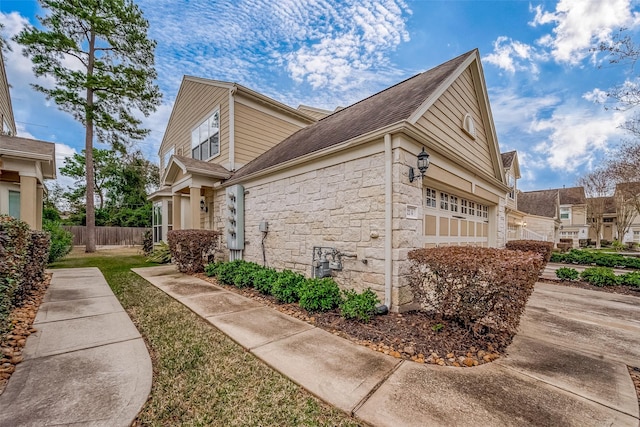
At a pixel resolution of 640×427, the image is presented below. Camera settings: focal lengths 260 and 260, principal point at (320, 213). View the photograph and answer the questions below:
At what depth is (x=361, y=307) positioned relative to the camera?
3998 millimetres

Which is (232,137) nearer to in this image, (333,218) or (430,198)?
(333,218)

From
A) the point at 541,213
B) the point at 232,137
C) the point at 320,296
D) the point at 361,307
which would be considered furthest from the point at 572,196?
the point at 320,296

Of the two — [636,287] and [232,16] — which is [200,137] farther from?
[636,287]

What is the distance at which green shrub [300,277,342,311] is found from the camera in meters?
4.48

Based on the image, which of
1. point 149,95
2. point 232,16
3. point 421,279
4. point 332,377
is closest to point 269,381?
point 332,377

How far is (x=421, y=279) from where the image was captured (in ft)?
12.8

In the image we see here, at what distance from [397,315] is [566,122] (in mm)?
16359

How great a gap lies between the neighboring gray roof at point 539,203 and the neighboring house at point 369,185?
21559 millimetres

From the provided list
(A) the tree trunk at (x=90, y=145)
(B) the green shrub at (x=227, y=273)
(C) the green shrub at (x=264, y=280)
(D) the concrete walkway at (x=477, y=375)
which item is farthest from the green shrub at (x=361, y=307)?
(A) the tree trunk at (x=90, y=145)

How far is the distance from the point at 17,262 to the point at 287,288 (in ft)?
13.6

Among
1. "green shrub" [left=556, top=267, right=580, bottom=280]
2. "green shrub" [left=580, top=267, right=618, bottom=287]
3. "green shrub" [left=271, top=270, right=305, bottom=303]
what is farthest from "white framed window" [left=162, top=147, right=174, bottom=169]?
"green shrub" [left=580, top=267, right=618, bottom=287]

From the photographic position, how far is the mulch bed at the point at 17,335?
2.56 meters

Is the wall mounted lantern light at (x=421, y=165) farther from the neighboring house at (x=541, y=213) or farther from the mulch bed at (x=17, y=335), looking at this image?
the neighboring house at (x=541, y=213)

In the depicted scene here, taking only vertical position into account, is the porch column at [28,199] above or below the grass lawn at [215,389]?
above
